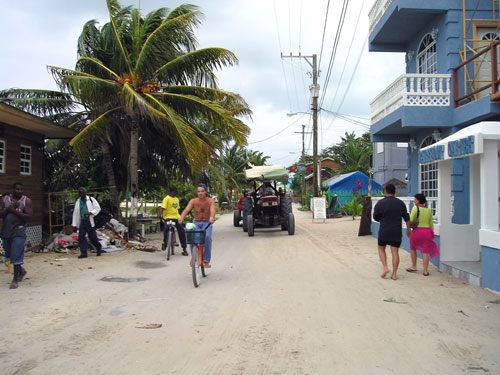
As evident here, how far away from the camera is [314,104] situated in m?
25.0

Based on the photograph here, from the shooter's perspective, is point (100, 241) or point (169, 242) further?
point (100, 241)

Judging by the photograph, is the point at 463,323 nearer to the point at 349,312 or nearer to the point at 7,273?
the point at 349,312

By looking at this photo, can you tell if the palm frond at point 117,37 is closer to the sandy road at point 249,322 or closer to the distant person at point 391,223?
the sandy road at point 249,322

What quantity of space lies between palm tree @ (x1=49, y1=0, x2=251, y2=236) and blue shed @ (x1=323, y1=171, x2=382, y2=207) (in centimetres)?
1566

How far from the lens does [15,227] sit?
7.77 m

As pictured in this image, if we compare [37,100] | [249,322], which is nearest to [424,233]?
[249,322]

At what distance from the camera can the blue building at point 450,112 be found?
7.09 meters

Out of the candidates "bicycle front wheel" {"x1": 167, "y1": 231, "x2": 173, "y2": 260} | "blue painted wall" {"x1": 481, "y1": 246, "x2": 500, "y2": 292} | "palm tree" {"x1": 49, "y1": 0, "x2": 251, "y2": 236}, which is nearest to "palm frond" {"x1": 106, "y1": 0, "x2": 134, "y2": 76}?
"palm tree" {"x1": 49, "y1": 0, "x2": 251, "y2": 236}

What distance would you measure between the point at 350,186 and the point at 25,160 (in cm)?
2242

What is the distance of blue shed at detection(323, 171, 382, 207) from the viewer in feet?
97.2

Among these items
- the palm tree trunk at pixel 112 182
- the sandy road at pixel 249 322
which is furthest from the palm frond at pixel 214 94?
the sandy road at pixel 249 322

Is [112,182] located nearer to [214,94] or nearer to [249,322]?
[214,94]

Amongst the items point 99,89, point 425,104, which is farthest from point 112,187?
point 425,104

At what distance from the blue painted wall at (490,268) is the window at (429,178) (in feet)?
20.5
